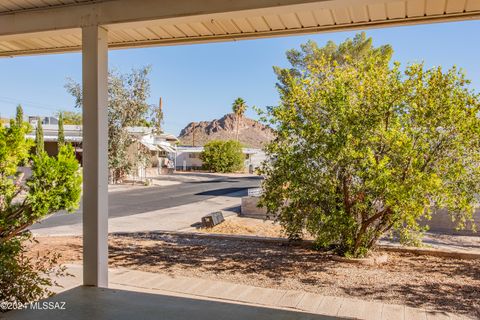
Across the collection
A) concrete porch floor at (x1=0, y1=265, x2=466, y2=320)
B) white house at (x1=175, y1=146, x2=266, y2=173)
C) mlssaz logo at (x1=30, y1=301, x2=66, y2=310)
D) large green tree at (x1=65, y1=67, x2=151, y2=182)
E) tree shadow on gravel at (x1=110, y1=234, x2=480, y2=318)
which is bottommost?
tree shadow on gravel at (x1=110, y1=234, x2=480, y2=318)

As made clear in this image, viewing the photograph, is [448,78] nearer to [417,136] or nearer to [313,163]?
[417,136]

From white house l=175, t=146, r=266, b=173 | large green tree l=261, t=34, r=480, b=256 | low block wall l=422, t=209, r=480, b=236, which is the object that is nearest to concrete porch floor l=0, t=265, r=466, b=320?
large green tree l=261, t=34, r=480, b=256

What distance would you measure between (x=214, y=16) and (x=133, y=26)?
700mm

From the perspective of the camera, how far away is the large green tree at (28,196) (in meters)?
3.20

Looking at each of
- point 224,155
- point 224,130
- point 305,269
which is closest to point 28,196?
point 305,269

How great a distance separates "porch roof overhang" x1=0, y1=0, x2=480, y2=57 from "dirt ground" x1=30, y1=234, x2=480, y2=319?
2840mm

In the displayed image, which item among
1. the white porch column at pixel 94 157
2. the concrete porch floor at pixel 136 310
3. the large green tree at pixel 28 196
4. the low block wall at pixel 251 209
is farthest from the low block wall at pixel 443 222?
the large green tree at pixel 28 196

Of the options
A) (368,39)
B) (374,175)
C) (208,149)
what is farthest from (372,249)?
(208,149)

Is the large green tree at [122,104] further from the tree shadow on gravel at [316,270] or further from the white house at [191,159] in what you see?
the white house at [191,159]

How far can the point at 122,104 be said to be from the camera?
2105cm

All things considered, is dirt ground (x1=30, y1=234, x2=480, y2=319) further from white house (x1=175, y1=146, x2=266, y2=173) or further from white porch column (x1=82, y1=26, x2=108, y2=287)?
white house (x1=175, y1=146, x2=266, y2=173)

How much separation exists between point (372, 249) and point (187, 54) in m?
83.4

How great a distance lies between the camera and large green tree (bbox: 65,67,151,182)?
21.0 metres

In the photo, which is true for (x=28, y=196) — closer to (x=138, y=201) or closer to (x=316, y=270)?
(x=316, y=270)
